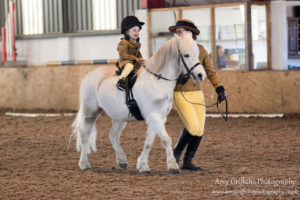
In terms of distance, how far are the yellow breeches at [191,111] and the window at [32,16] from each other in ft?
39.5

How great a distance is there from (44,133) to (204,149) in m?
3.82

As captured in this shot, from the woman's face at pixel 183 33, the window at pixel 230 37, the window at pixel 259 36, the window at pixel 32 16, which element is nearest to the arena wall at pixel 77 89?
the window at pixel 230 37

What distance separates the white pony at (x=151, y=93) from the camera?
21.7 ft

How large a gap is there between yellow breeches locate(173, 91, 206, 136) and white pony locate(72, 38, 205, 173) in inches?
6.3

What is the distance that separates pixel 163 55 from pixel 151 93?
454mm

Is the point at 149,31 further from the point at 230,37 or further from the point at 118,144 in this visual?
the point at 118,144

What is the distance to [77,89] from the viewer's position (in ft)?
50.5

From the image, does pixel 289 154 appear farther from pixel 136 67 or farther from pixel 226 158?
pixel 136 67

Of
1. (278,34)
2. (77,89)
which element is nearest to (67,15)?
(77,89)

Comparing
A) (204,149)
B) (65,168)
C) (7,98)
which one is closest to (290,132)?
(204,149)

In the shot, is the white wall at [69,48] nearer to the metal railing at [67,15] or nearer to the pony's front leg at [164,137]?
the metal railing at [67,15]

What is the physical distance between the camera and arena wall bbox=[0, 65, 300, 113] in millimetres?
13141

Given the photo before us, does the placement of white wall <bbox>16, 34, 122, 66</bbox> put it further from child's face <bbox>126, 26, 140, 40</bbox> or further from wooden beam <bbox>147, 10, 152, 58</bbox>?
child's face <bbox>126, 26, 140, 40</bbox>

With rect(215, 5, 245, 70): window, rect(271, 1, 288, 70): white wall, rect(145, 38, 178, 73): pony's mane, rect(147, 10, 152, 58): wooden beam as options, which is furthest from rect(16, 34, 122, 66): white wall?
rect(145, 38, 178, 73): pony's mane
